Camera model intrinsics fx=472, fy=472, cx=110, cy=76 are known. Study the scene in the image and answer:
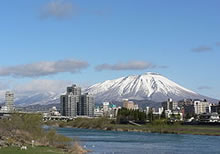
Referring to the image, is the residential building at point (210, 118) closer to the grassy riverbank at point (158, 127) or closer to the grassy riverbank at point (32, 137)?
the grassy riverbank at point (158, 127)

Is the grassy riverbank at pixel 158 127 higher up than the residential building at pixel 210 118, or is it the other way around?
the residential building at pixel 210 118

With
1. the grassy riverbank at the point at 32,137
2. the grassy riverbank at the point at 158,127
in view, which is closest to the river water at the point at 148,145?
the grassy riverbank at the point at 32,137

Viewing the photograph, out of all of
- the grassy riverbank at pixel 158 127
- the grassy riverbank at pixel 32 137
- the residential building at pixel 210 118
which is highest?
the grassy riverbank at pixel 32 137

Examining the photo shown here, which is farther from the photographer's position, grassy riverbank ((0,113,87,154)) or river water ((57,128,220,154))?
river water ((57,128,220,154))

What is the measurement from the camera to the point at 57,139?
49906mm

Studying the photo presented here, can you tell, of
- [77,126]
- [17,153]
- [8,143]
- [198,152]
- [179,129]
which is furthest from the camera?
[77,126]

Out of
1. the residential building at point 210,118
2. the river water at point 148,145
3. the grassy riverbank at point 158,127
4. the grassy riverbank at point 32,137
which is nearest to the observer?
the grassy riverbank at point 32,137

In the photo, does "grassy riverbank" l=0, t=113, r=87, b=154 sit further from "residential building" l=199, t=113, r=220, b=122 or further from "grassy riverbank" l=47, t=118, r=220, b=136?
"residential building" l=199, t=113, r=220, b=122

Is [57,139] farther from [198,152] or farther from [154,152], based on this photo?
[198,152]

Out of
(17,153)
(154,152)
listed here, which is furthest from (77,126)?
(17,153)

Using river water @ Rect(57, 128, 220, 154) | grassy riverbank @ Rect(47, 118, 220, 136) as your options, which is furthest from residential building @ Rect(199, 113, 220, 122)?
river water @ Rect(57, 128, 220, 154)

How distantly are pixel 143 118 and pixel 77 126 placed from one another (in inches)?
872

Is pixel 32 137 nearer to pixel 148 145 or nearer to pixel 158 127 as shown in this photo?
pixel 148 145

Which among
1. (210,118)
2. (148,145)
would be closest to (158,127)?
(148,145)
